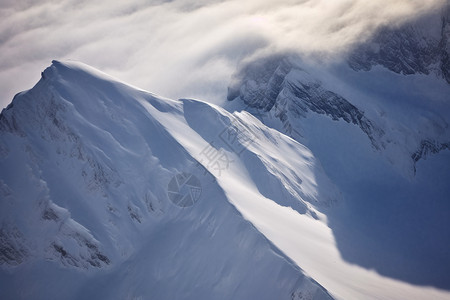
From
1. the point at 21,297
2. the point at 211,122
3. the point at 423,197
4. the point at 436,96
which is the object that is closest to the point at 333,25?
the point at 436,96

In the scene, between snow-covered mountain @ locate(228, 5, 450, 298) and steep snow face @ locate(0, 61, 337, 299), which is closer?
steep snow face @ locate(0, 61, 337, 299)

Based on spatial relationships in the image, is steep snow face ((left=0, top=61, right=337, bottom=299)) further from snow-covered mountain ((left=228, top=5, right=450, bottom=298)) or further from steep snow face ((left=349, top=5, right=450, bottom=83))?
steep snow face ((left=349, top=5, right=450, bottom=83))

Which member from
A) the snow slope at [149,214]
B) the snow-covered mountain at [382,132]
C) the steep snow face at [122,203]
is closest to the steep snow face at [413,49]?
the snow-covered mountain at [382,132]

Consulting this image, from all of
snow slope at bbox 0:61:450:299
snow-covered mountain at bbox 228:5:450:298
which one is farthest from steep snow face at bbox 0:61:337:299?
snow-covered mountain at bbox 228:5:450:298

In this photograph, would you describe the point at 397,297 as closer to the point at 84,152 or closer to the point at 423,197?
the point at 423,197

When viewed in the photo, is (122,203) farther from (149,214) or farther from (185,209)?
(185,209)

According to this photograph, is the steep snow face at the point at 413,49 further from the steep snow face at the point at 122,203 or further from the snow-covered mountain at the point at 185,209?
the steep snow face at the point at 122,203
